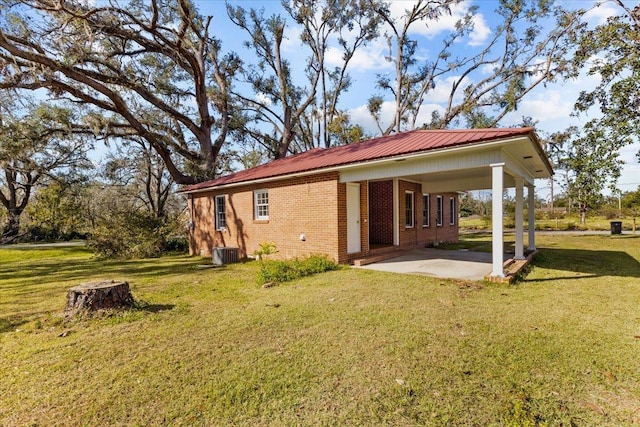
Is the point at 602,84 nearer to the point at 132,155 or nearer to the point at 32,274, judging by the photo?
the point at 32,274

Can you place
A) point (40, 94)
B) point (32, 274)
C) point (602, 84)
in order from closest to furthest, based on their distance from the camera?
point (32, 274)
point (602, 84)
point (40, 94)

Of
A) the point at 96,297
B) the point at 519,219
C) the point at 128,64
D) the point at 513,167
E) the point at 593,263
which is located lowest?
the point at 593,263

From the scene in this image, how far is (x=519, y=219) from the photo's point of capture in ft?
31.7

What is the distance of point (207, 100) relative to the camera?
756 inches

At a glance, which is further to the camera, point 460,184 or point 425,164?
point 460,184

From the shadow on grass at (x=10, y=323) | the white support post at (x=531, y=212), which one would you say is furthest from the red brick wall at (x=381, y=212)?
the shadow on grass at (x=10, y=323)

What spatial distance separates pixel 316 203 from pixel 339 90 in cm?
1967

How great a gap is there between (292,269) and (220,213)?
23.5 ft

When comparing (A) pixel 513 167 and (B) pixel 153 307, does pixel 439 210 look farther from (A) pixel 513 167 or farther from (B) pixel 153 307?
(B) pixel 153 307

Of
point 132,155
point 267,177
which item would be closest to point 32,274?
point 267,177

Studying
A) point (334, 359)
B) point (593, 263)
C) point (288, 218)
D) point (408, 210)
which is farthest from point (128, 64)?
point (593, 263)

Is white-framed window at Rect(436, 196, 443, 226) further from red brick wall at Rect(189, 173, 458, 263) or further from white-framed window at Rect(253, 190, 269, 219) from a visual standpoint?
white-framed window at Rect(253, 190, 269, 219)

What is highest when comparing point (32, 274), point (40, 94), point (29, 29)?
point (29, 29)

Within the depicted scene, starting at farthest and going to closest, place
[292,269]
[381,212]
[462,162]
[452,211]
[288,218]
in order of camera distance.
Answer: [452,211]
[381,212]
[288,218]
[292,269]
[462,162]
